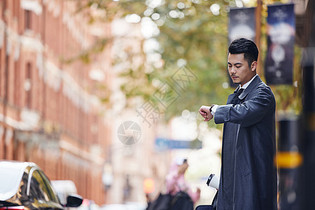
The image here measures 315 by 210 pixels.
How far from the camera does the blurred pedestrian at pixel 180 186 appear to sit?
10.8 m

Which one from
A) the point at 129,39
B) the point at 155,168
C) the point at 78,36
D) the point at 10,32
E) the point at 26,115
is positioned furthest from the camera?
the point at 155,168

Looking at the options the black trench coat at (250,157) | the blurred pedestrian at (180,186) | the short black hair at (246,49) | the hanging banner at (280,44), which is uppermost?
the hanging banner at (280,44)

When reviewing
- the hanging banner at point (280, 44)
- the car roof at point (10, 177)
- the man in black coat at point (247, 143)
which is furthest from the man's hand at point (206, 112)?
the hanging banner at point (280, 44)

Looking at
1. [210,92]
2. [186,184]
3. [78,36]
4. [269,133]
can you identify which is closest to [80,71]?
[78,36]

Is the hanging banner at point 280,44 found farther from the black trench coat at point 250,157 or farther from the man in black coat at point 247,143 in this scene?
the black trench coat at point 250,157

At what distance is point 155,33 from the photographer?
23.1 m

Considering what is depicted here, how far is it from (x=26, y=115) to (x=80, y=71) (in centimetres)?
2059

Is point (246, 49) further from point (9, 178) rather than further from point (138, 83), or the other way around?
point (138, 83)

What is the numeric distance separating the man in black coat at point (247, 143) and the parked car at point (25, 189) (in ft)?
10.6

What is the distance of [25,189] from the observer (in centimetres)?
898

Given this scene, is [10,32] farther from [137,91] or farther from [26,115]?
[137,91]

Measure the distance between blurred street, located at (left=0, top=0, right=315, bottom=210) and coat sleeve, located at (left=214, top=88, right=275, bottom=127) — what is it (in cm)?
26

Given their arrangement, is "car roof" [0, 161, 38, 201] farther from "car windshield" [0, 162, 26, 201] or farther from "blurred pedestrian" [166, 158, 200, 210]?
"blurred pedestrian" [166, 158, 200, 210]

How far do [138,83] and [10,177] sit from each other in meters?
16.5
